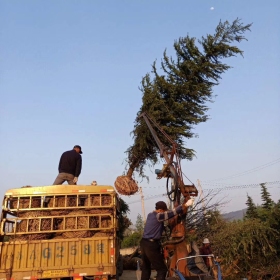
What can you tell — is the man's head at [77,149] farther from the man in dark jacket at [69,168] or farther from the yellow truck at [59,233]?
the yellow truck at [59,233]

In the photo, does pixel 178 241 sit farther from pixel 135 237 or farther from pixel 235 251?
pixel 135 237

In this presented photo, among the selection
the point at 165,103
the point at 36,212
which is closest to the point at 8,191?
the point at 36,212

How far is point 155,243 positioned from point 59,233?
270 centimetres

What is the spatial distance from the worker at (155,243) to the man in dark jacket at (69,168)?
3.80 metres

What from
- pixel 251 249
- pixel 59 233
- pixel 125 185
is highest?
pixel 125 185

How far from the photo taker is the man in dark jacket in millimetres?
9281

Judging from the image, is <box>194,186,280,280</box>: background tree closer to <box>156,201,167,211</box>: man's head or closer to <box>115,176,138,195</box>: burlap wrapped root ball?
<box>115,176,138,195</box>: burlap wrapped root ball

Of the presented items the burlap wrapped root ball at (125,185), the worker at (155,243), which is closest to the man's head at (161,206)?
the worker at (155,243)

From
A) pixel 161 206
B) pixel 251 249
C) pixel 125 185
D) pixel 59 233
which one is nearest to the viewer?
pixel 161 206

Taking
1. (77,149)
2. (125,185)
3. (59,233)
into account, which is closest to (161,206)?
(59,233)

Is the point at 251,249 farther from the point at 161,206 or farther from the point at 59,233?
the point at 59,233

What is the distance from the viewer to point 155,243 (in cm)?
600

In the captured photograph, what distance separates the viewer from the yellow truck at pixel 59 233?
23.0ft

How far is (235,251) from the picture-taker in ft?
34.7
